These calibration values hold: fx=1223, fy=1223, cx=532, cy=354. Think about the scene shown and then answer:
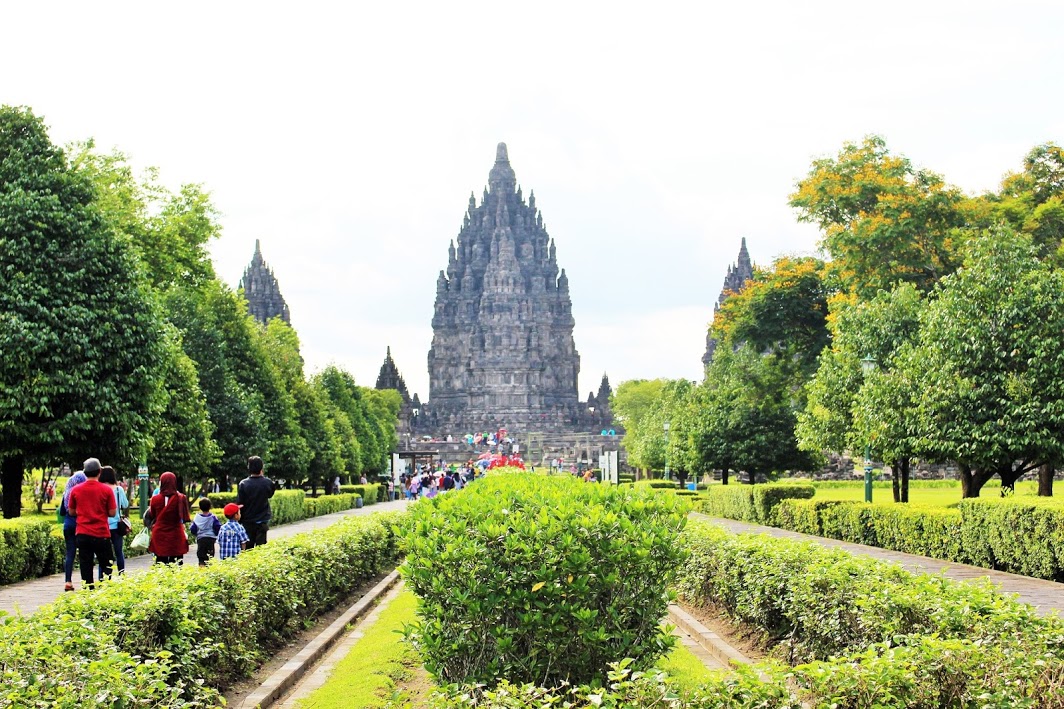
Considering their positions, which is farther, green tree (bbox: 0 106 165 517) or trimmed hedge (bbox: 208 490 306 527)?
trimmed hedge (bbox: 208 490 306 527)

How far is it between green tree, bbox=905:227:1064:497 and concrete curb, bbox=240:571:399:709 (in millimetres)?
12506

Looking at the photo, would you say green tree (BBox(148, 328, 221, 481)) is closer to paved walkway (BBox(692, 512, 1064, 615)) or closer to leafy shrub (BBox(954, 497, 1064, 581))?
paved walkway (BBox(692, 512, 1064, 615))

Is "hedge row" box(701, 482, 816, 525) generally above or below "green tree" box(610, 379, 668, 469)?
below

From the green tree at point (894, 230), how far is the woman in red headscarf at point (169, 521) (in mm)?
28601

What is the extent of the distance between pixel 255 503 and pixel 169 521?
6.02ft

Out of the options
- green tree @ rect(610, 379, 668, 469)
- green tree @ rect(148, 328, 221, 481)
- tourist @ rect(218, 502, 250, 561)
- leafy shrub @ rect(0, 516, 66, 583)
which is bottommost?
leafy shrub @ rect(0, 516, 66, 583)

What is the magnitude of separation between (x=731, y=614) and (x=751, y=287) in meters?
38.9

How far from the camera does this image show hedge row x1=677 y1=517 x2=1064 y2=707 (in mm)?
6770

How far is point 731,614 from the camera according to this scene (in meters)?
13.8

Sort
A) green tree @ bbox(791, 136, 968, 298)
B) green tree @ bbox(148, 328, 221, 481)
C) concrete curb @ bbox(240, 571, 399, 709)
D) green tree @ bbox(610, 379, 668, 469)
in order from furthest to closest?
green tree @ bbox(610, 379, 668, 469)
green tree @ bbox(791, 136, 968, 298)
green tree @ bbox(148, 328, 221, 481)
concrete curb @ bbox(240, 571, 399, 709)

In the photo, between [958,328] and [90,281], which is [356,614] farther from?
[958,328]

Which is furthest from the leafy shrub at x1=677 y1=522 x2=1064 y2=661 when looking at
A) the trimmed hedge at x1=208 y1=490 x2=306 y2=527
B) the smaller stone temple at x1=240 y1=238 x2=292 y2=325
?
the smaller stone temple at x1=240 y1=238 x2=292 y2=325

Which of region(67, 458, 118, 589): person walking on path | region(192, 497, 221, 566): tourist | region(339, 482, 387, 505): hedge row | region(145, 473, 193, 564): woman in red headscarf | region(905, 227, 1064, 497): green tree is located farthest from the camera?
region(339, 482, 387, 505): hedge row

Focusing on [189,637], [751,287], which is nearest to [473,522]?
[189,637]
